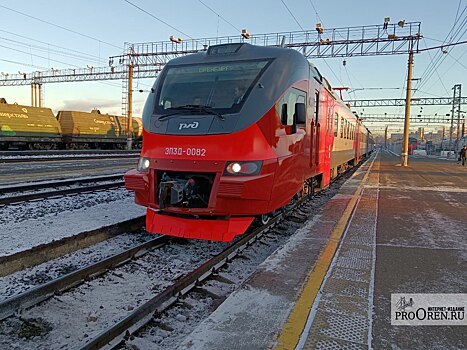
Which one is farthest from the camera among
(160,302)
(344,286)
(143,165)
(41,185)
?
(41,185)

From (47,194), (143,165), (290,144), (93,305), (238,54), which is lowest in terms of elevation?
(93,305)

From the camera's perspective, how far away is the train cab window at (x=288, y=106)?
542cm

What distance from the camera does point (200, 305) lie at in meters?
3.79

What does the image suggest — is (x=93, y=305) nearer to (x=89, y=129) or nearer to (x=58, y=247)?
(x=58, y=247)

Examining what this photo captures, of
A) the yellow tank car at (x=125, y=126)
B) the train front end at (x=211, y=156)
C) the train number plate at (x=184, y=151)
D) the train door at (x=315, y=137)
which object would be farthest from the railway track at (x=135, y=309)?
the yellow tank car at (x=125, y=126)

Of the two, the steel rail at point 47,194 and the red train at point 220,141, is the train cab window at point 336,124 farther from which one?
the steel rail at point 47,194

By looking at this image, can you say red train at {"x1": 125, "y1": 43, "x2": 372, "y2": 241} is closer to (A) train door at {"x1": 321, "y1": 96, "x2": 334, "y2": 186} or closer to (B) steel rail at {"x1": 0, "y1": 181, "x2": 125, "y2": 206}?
(A) train door at {"x1": 321, "y1": 96, "x2": 334, "y2": 186}

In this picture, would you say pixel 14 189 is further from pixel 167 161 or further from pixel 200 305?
pixel 200 305

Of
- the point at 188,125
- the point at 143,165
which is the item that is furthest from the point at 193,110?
the point at 143,165

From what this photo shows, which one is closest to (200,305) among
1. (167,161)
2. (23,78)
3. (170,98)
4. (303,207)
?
(167,161)

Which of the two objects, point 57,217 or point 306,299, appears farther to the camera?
point 57,217

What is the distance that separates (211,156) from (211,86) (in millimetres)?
1239

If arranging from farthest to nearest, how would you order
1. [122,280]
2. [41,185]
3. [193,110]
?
[41,185], [193,110], [122,280]

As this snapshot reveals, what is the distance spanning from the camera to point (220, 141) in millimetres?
4871
